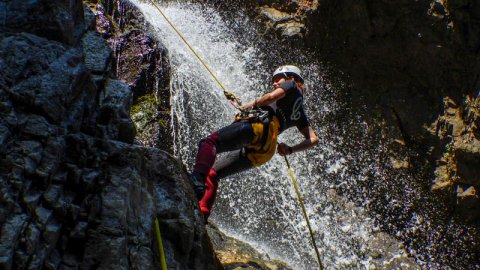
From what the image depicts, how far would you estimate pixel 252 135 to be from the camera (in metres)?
5.09

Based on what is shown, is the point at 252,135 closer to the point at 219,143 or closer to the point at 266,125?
the point at 266,125

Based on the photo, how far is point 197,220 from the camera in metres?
4.13

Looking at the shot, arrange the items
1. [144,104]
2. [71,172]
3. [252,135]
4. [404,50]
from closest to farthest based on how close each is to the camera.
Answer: [71,172] < [252,135] < [144,104] < [404,50]

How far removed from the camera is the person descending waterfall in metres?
4.83

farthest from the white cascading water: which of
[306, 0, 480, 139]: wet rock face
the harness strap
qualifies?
the harness strap

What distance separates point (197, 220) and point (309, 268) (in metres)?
4.65

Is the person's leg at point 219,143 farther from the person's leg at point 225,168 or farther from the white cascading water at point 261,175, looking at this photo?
the white cascading water at point 261,175

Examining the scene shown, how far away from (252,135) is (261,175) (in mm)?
4674

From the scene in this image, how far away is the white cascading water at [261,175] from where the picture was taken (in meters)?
8.86

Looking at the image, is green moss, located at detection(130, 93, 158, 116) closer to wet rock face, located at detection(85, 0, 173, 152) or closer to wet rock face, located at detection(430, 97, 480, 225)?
wet rock face, located at detection(85, 0, 173, 152)

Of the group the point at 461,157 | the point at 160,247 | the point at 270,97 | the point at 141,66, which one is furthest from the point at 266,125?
the point at 461,157

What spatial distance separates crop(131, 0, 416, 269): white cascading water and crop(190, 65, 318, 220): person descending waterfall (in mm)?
3309

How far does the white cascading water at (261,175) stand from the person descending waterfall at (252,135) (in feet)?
10.9

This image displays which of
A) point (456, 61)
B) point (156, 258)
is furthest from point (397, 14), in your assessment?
point (156, 258)
